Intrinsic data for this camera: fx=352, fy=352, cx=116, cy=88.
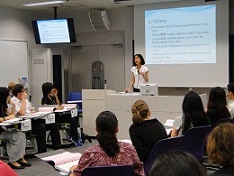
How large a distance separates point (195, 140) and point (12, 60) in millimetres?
5682

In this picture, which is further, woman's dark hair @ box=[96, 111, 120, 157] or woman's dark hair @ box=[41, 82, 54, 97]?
woman's dark hair @ box=[41, 82, 54, 97]

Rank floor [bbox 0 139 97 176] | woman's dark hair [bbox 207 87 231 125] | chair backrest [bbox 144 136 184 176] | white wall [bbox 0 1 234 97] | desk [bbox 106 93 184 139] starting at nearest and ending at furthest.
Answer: chair backrest [bbox 144 136 184 176]
woman's dark hair [bbox 207 87 231 125]
floor [bbox 0 139 97 176]
desk [bbox 106 93 184 139]
white wall [bbox 0 1 234 97]

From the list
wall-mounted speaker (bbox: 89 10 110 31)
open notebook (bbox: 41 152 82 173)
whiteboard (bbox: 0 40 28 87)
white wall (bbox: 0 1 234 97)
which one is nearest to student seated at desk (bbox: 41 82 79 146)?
whiteboard (bbox: 0 40 28 87)

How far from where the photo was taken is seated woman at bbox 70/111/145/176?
7.82 ft

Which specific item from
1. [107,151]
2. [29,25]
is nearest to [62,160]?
[107,151]

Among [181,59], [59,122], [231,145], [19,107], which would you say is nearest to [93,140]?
[59,122]

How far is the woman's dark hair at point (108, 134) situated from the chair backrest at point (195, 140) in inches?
37.5

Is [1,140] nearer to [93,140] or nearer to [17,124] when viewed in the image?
[17,124]

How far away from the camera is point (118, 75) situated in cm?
855

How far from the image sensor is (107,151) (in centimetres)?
241

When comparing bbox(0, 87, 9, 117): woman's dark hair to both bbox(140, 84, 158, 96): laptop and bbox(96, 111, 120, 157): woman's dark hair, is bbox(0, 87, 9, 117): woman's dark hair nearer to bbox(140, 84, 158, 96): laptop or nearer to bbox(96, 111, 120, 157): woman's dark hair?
bbox(140, 84, 158, 96): laptop

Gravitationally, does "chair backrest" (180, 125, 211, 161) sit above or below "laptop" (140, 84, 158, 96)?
below

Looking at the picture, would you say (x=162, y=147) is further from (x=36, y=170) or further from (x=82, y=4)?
(x=82, y=4)

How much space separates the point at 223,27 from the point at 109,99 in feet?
8.83
